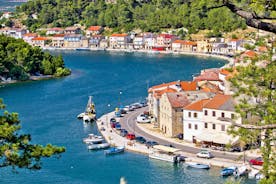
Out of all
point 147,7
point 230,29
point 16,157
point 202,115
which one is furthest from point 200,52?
point 16,157

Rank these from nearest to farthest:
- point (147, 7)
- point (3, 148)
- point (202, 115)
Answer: point (3, 148), point (202, 115), point (147, 7)

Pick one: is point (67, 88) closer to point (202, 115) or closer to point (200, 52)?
point (202, 115)

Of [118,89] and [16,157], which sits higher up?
[16,157]

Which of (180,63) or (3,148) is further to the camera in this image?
(180,63)

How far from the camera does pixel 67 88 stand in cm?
2123

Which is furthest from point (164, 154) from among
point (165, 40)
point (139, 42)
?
point (139, 42)

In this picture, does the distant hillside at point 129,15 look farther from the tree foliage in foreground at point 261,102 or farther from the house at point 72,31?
the tree foliage in foreground at point 261,102

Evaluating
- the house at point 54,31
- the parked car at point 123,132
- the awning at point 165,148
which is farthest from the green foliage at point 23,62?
the house at point 54,31

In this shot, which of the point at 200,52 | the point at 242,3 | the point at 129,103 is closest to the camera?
the point at 242,3

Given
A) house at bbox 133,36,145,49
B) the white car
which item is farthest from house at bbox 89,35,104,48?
the white car

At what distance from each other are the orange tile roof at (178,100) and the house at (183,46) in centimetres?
1948

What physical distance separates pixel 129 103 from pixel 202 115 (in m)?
5.16

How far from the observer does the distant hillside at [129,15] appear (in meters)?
34.9

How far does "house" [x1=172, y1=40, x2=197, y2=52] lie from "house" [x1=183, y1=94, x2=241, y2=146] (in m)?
20.0
